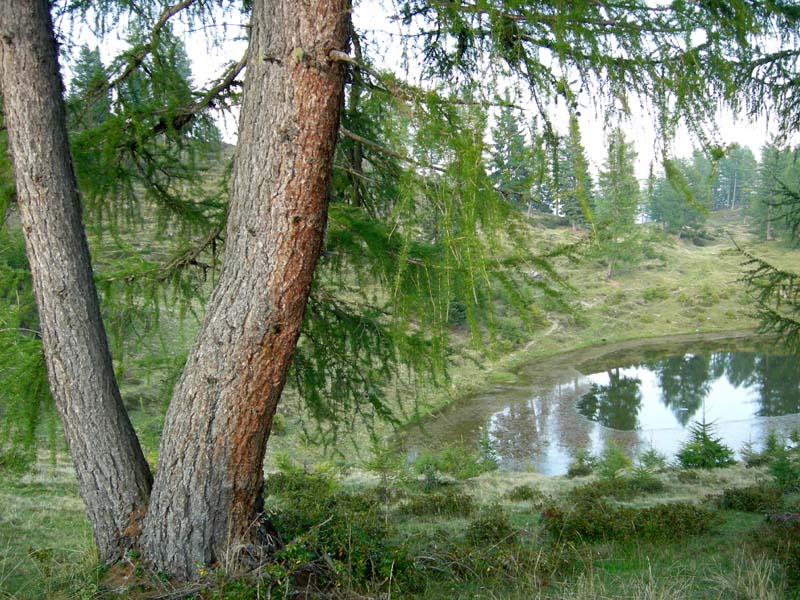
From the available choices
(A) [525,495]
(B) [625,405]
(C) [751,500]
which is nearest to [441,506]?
(A) [525,495]

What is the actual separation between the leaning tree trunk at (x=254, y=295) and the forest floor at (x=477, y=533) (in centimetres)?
30

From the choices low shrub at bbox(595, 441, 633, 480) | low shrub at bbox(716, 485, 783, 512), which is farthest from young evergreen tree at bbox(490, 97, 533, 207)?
low shrub at bbox(595, 441, 633, 480)

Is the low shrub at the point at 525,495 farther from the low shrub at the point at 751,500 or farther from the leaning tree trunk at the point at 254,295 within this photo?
the leaning tree trunk at the point at 254,295

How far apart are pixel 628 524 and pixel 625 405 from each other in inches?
662

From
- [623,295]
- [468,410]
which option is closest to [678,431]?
[468,410]

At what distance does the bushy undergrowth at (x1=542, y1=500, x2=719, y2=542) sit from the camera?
6.12m

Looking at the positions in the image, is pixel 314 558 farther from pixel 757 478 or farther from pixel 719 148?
pixel 757 478

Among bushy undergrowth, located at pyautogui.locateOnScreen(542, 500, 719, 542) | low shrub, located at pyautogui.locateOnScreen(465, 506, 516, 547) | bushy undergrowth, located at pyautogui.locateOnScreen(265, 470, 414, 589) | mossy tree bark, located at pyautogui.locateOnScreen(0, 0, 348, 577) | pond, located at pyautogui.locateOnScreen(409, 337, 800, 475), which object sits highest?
mossy tree bark, located at pyautogui.locateOnScreen(0, 0, 348, 577)

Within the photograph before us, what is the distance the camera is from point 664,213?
160 ft

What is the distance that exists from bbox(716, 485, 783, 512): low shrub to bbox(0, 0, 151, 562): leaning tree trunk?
7263 millimetres

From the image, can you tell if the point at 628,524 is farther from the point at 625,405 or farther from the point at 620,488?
the point at 625,405

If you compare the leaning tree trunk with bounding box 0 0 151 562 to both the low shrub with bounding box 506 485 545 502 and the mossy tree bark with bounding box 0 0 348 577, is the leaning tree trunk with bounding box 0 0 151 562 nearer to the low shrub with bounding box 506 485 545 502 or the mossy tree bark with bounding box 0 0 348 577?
the mossy tree bark with bounding box 0 0 348 577

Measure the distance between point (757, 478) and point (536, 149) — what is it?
10274mm

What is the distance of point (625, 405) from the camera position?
871 inches
